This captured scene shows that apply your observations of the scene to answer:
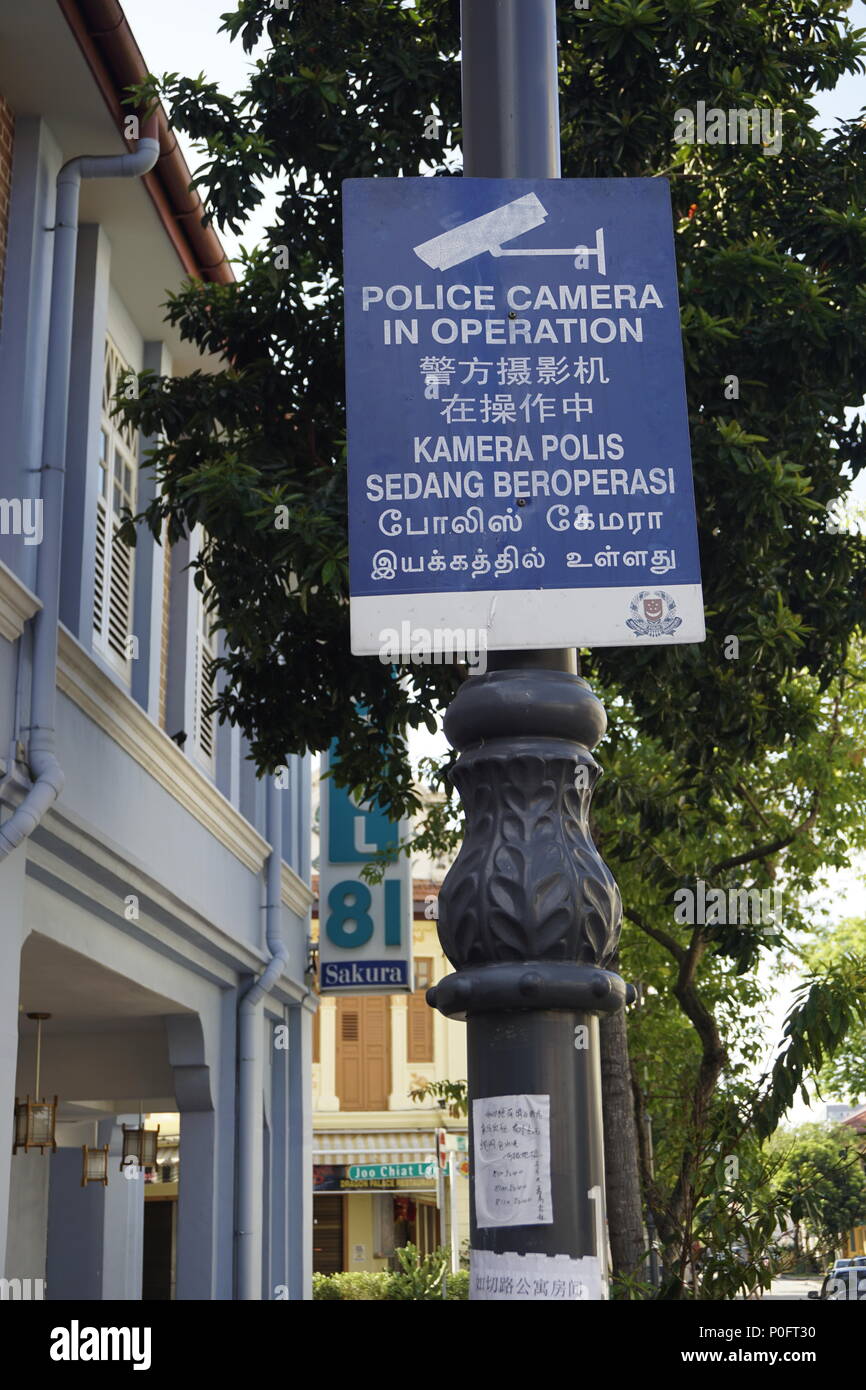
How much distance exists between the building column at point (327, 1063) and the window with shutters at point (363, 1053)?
106 mm

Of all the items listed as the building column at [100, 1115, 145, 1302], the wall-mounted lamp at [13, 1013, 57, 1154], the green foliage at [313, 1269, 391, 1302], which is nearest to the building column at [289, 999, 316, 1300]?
the building column at [100, 1115, 145, 1302]

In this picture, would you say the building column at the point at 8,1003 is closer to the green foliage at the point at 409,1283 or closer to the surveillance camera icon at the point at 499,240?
the green foliage at the point at 409,1283

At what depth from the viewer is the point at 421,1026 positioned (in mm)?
37094

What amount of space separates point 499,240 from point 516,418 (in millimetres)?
431

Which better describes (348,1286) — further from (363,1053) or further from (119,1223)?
(363,1053)

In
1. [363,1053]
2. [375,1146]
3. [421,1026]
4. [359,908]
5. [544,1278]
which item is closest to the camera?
[544,1278]

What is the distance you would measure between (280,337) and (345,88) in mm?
1548

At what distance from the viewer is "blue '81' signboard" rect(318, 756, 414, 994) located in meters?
16.8

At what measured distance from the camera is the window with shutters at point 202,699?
13133mm

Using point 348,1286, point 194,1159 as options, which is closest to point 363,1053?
point 348,1286

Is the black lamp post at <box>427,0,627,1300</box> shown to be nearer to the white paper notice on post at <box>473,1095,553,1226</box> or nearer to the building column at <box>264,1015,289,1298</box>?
the white paper notice on post at <box>473,1095,553,1226</box>

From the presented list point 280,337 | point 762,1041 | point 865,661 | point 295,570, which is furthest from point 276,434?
point 762,1041

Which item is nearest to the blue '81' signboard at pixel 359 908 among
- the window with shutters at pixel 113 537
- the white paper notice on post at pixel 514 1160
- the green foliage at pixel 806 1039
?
the window with shutters at pixel 113 537

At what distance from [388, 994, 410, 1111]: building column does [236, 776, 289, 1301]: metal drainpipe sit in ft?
71.7
